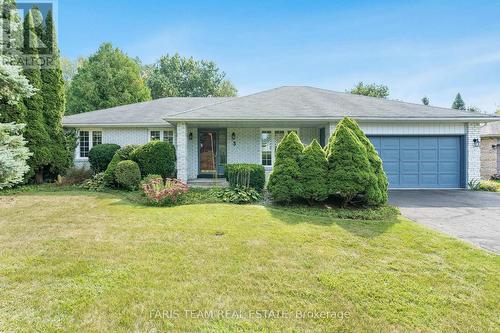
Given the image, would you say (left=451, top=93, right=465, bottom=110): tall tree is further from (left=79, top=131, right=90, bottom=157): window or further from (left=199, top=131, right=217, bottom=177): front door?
(left=79, top=131, right=90, bottom=157): window

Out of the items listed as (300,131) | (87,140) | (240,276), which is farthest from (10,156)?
(300,131)

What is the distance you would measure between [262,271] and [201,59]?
34641mm

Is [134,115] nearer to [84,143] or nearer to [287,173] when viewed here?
[84,143]

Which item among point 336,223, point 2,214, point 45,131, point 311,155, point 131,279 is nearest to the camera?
point 131,279

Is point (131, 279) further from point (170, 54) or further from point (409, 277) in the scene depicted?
Answer: point (170, 54)

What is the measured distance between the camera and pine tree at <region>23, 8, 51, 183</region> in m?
10.6

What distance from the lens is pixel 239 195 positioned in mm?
8055

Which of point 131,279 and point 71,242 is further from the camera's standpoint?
point 71,242

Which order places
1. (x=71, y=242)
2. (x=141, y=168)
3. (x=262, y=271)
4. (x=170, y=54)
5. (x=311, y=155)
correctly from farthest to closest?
(x=170, y=54), (x=141, y=168), (x=311, y=155), (x=71, y=242), (x=262, y=271)

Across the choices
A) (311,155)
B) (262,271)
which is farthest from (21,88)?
(311,155)

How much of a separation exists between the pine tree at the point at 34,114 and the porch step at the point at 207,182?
21.5ft

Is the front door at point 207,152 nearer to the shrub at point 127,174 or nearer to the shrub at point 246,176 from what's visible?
the shrub at point 246,176

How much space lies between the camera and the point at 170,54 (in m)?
33.3

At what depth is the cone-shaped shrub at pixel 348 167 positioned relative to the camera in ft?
22.5
